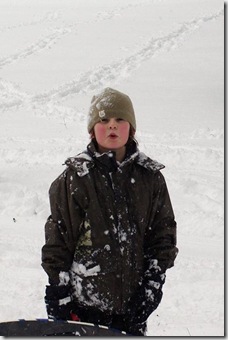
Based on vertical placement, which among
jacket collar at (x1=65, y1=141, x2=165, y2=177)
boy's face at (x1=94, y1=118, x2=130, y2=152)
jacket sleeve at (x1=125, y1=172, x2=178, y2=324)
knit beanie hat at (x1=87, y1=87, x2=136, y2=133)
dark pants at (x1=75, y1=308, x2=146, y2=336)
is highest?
knit beanie hat at (x1=87, y1=87, x2=136, y2=133)

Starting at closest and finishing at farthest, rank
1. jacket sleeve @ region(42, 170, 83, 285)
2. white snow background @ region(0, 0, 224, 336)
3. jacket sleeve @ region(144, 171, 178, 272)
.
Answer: jacket sleeve @ region(42, 170, 83, 285) → jacket sleeve @ region(144, 171, 178, 272) → white snow background @ region(0, 0, 224, 336)

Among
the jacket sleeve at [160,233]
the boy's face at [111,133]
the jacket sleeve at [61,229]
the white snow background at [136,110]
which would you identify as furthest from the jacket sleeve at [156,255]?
the white snow background at [136,110]

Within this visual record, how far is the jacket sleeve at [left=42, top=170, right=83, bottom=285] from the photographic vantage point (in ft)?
7.79

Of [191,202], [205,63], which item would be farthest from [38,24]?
[191,202]

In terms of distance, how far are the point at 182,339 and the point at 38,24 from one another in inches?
924

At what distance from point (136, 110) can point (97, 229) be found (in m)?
11.4

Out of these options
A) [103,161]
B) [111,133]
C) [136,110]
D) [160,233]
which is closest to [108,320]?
[160,233]

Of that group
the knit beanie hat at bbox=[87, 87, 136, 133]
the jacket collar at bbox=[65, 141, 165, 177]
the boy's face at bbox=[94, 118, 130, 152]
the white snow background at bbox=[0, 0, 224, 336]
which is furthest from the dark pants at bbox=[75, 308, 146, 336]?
the white snow background at bbox=[0, 0, 224, 336]

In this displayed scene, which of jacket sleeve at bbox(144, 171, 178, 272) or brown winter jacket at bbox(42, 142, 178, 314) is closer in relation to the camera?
brown winter jacket at bbox(42, 142, 178, 314)

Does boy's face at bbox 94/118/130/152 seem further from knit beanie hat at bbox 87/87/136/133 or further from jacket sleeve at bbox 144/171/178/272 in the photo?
jacket sleeve at bbox 144/171/178/272

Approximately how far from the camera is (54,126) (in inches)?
478

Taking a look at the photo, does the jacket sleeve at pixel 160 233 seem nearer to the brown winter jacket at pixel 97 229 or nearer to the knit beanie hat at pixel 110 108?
the brown winter jacket at pixel 97 229

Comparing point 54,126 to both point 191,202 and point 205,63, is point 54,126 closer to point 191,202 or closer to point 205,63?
point 191,202

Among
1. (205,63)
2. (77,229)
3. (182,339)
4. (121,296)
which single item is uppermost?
(205,63)
